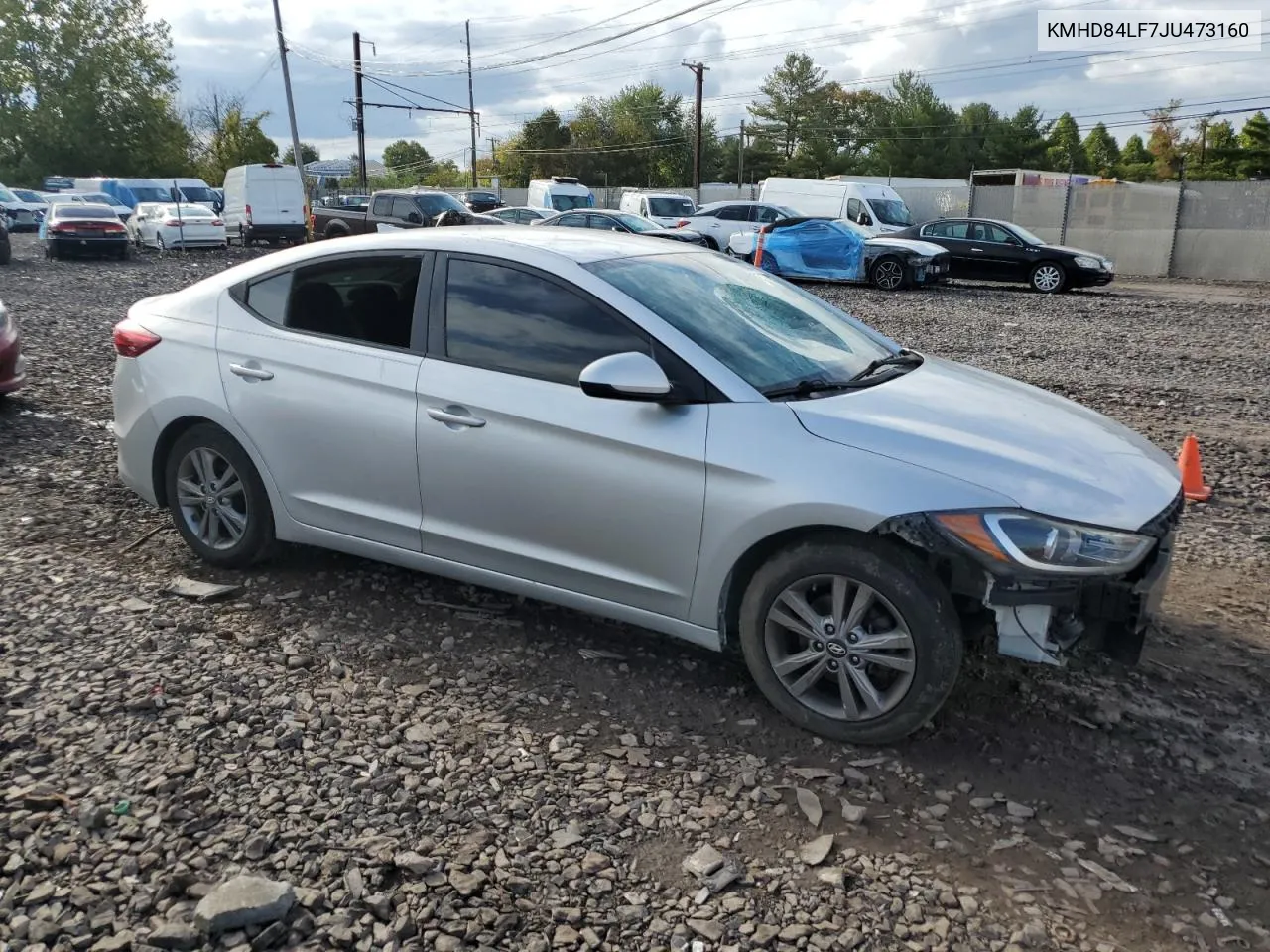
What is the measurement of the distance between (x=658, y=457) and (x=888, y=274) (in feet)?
55.9

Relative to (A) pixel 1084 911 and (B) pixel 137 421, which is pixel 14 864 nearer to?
(B) pixel 137 421

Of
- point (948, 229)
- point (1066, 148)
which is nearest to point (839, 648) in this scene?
point (948, 229)

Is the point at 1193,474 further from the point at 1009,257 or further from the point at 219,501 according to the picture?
the point at 1009,257

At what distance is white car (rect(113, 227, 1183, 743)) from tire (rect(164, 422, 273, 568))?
1cm

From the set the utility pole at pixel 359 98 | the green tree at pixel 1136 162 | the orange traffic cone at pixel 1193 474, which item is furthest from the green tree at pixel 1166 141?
the orange traffic cone at pixel 1193 474

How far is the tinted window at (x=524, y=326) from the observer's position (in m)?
3.71

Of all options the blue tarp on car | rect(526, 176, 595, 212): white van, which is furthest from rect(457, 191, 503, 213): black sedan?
the blue tarp on car

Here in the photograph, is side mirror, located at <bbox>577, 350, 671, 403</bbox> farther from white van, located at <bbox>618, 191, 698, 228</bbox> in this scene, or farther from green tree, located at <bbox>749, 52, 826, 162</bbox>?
green tree, located at <bbox>749, 52, 826, 162</bbox>

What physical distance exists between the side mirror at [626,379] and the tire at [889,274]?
16.9m

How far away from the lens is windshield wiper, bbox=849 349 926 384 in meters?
3.92

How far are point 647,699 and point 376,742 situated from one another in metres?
0.95

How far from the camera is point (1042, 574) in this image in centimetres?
303

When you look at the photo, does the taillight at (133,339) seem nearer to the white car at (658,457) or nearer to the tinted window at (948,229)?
the white car at (658,457)

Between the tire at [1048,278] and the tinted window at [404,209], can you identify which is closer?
the tire at [1048,278]
